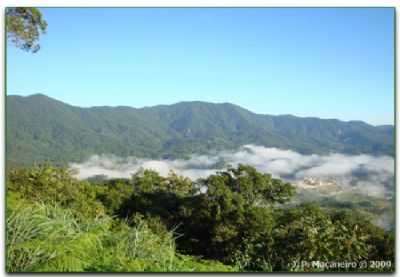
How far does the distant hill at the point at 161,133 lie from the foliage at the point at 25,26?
6.90 ft

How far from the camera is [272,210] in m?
13.4

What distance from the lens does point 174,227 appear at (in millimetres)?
12406

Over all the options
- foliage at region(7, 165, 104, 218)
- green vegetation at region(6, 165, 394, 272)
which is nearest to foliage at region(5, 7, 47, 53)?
green vegetation at region(6, 165, 394, 272)

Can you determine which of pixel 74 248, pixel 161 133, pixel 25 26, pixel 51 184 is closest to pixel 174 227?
pixel 51 184

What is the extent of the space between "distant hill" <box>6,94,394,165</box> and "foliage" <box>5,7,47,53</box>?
6.90 feet

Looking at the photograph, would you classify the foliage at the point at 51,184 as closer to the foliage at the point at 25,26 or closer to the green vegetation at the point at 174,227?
the green vegetation at the point at 174,227


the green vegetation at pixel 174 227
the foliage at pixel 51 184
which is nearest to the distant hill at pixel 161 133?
the foliage at pixel 51 184

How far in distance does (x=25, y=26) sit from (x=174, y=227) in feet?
25.0

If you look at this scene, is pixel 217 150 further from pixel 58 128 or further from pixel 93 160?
pixel 58 128

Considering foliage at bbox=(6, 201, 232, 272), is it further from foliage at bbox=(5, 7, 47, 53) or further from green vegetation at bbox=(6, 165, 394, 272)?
foliage at bbox=(5, 7, 47, 53)

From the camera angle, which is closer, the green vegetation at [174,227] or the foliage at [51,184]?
the green vegetation at [174,227]

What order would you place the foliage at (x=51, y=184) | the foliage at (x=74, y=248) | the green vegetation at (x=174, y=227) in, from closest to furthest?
the foliage at (x=74, y=248)
the green vegetation at (x=174, y=227)
the foliage at (x=51, y=184)

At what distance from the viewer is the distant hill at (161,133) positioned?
906cm

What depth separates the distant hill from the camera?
9062mm
